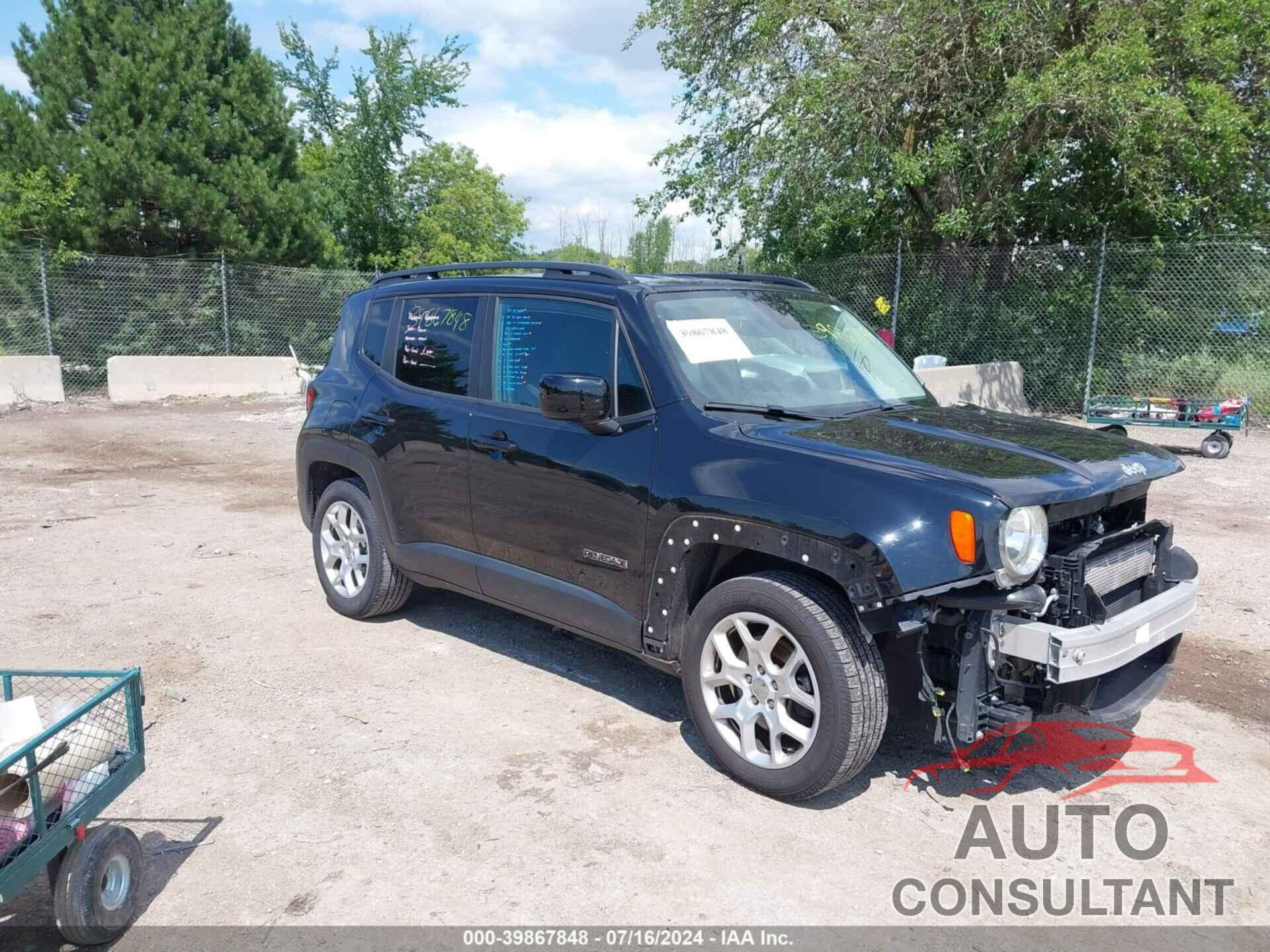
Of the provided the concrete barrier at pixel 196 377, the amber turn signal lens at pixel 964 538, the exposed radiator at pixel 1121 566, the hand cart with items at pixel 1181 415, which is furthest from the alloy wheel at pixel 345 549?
the concrete barrier at pixel 196 377

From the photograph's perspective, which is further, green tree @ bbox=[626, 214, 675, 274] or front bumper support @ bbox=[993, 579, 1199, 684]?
green tree @ bbox=[626, 214, 675, 274]

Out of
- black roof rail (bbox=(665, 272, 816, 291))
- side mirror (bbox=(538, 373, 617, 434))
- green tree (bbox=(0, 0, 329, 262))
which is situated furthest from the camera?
green tree (bbox=(0, 0, 329, 262))

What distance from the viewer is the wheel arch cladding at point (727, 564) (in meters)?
3.26

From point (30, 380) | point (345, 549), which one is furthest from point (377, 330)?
point (30, 380)

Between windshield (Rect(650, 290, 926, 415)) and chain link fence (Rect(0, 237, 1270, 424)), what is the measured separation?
414 inches

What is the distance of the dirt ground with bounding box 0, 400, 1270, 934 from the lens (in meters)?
3.14

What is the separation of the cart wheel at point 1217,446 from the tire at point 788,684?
30.9 ft

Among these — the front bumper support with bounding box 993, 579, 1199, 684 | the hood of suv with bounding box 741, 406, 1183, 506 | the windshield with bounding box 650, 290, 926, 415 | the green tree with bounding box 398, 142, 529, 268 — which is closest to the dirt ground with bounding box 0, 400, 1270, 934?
the front bumper support with bounding box 993, 579, 1199, 684

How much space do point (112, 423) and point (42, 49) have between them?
7.68 m

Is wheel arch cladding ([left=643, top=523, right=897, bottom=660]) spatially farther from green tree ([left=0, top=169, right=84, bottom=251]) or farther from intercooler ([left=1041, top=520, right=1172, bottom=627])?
green tree ([left=0, top=169, right=84, bottom=251])

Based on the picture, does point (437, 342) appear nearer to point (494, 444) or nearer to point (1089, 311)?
point (494, 444)

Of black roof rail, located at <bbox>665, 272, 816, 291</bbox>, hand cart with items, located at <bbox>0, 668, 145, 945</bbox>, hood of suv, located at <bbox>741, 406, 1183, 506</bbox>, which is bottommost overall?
hand cart with items, located at <bbox>0, 668, 145, 945</bbox>

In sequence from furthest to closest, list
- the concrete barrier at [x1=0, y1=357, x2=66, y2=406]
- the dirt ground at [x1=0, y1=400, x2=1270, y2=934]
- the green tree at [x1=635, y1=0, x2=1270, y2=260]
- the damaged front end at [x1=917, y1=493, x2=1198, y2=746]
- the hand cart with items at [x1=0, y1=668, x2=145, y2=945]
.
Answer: the concrete barrier at [x1=0, y1=357, x2=66, y2=406] → the green tree at [x1=635, y1=0, x2=1270, y2=260] → the damaged front end at [x1=917, y1=493, x2=1198, y2=746] → the dirt ground at [x1=0, y1=400, x2=1270, y2=934] → the hand cart with items at [x1=0, y1=668, x2=145, y2=945]

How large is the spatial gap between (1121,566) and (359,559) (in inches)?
153
